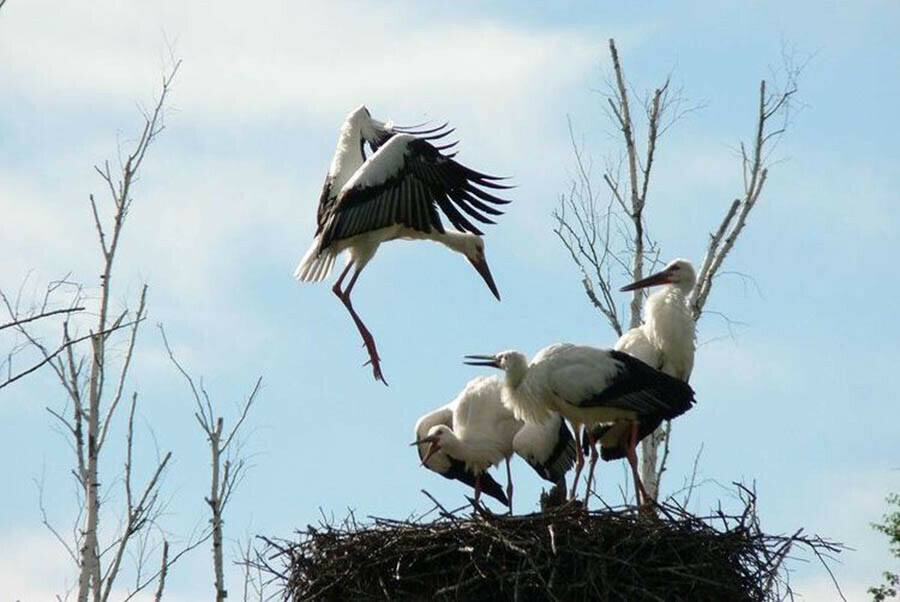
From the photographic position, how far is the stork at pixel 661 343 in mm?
14016

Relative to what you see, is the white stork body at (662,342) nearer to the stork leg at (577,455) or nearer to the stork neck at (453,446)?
the stork leg at (577,455)

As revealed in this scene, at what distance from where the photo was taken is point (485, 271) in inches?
636

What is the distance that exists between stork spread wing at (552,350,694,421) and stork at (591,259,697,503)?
0.29m

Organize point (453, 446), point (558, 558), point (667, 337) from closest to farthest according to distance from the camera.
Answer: point (558, 558), point (667, 337), point (453, 446)

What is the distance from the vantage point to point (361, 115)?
16.5 meters

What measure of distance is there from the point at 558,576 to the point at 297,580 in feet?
5.92

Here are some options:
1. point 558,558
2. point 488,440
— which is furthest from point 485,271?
point 558,558

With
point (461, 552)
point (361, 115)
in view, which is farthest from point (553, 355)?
point (361, 115)

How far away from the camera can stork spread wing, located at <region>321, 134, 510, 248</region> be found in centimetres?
1480

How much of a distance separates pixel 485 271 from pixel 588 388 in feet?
9.58

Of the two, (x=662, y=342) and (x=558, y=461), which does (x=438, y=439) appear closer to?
(x=558, y=461)

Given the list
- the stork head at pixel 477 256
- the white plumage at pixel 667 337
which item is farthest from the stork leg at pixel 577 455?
the stork head at pixel 477 256

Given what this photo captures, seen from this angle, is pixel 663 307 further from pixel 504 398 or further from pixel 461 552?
pixel 461 552

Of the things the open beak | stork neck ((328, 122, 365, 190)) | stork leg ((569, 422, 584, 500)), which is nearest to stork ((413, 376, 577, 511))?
the open beak
